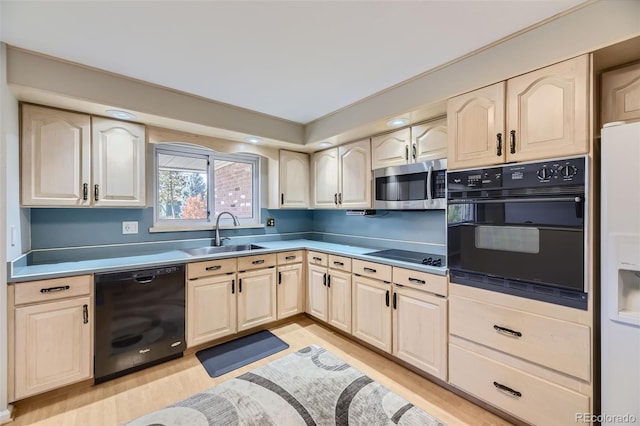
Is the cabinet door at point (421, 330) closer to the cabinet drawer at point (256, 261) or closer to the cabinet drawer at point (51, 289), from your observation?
the cabinet drawer at point (256, 261)

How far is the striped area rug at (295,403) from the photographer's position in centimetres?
171

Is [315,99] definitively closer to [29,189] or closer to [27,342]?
→ [29,189]

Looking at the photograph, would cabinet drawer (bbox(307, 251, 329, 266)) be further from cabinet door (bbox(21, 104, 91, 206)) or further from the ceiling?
cabinet door (bbox(21, 104, 91, 206))

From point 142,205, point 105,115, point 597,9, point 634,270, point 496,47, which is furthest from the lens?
point 142,205

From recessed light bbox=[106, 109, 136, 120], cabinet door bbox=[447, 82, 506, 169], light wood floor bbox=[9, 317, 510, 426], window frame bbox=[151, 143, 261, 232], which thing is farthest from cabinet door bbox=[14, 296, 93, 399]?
cabinet door bbox=[447, 82, 506, 169]

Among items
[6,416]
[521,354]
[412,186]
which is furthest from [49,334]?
[521,354]

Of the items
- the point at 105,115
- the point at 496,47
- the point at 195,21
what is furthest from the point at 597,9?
the point at 105,115

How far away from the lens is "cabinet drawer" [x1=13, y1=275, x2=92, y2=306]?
182 centimetres

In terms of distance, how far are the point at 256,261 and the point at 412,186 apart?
1.77m

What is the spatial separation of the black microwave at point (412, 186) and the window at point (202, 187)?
175 cm

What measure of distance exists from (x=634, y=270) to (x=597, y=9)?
1.32 m

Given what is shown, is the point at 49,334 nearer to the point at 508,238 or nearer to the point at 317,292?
the point at 317,292

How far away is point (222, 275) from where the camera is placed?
2.71 meters

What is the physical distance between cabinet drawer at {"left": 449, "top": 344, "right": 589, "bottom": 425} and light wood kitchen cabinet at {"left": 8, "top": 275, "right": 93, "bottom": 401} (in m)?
2.74
